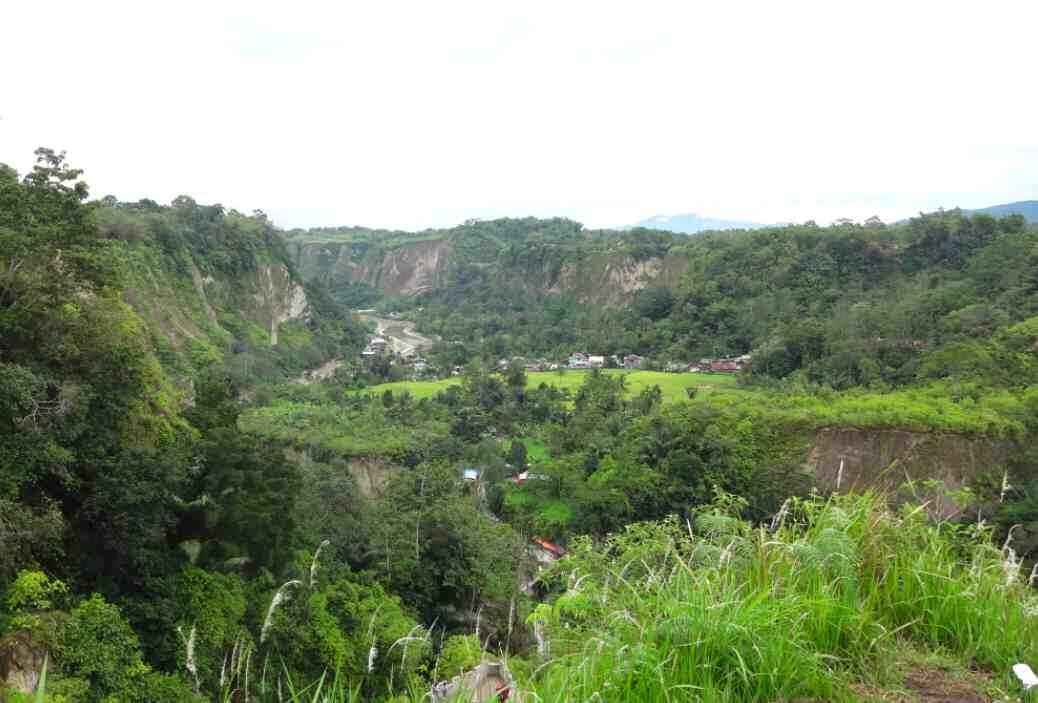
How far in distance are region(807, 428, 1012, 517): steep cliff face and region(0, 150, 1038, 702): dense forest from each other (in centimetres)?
14

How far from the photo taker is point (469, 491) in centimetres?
2127

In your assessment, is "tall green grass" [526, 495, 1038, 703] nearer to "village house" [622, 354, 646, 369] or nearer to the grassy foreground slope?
the grassy foreground slope

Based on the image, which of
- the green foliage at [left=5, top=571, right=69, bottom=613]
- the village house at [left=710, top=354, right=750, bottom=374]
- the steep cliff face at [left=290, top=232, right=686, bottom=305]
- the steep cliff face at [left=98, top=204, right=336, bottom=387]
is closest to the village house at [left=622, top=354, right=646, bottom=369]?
the village house at [left=710, top=354, right=750, bottom=374]

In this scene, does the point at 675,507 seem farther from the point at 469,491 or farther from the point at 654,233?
the point at 654,233

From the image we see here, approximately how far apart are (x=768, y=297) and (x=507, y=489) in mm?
26957

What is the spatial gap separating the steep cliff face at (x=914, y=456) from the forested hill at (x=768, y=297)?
4803mm

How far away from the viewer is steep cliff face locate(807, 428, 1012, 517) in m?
18.2

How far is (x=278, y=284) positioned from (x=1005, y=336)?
43.9 m

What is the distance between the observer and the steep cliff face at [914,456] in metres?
18.2

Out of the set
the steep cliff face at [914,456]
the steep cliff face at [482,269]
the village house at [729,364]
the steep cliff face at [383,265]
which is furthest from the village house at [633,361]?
the steep cliff face at [383,265]

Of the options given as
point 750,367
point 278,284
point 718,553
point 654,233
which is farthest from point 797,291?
point 718,553

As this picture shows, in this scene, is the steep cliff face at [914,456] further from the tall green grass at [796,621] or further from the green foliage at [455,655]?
the tall green grass at [796,621]

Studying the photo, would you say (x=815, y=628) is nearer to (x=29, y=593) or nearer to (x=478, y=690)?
(x=478, y=690)

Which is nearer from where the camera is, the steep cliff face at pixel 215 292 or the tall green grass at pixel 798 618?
the tall green grass at pixel 798 618
